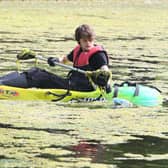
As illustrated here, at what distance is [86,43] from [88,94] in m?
0.51

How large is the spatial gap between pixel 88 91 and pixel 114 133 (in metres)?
1.86

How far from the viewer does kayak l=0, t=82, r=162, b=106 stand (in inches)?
289

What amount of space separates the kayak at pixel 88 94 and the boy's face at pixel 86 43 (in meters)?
0.43

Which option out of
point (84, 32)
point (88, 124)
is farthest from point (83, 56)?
point (88, 124)

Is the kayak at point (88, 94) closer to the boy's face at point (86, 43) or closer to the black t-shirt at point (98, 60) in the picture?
the black t-shirt at point (98, 60)

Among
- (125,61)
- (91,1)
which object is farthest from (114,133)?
(91,1)

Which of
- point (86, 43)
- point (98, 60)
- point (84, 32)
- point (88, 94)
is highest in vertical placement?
point (84, 32)

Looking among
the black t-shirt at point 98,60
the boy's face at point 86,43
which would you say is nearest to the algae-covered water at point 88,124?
the black t-shirt at point 98,60

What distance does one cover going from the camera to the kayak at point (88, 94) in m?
7.33

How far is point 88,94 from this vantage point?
297 inches

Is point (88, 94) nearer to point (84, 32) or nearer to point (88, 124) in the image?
point (84, 32)

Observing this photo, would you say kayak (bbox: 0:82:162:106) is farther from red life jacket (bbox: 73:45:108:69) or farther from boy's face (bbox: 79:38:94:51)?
boy's face (bbox: 79:38:94:51)

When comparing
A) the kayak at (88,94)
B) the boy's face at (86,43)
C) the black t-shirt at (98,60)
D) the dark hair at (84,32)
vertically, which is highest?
the dark hair at (84,32)

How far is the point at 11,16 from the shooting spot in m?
18.5
